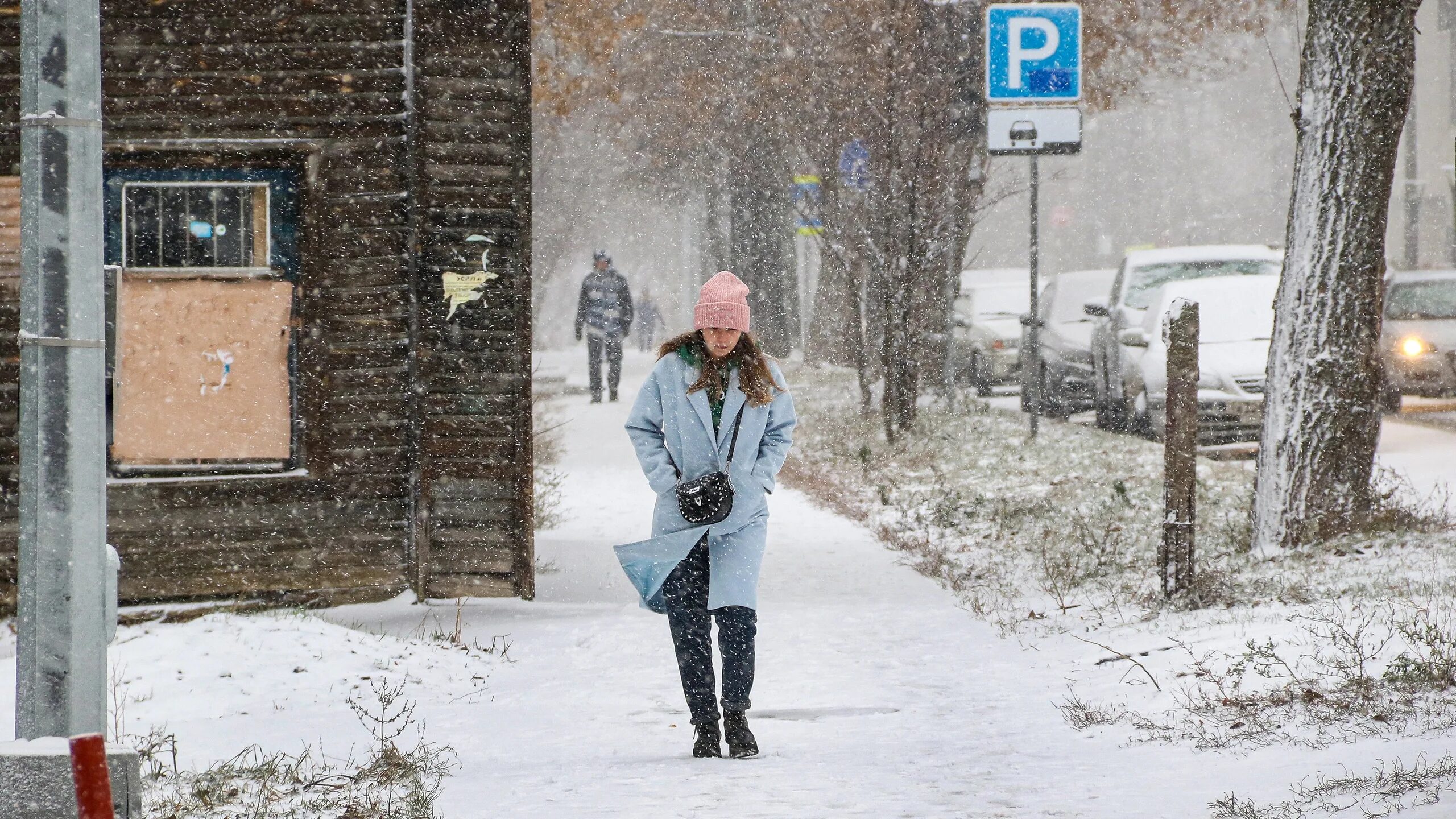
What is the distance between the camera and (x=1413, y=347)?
63.6ft

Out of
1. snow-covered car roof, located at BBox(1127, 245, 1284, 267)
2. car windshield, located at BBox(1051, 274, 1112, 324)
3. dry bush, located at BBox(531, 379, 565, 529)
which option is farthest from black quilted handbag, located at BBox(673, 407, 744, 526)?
car windshield, located at BBox(1051, 274, 1112, 324)

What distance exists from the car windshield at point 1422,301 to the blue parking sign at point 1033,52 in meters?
7.07

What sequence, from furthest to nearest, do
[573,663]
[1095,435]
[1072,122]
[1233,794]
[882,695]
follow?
1. [1095,435]
2. [1072,122]
3. [573,663]
4. [882,695]
5. [1233,794]

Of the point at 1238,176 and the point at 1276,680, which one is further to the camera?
the point at 1238,176

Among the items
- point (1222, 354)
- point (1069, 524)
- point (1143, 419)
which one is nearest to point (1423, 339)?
point (1143, 419)

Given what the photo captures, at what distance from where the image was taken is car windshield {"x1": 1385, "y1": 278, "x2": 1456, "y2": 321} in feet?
64.0

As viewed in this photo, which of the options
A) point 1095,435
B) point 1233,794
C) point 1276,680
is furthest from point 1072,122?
point 1233,794

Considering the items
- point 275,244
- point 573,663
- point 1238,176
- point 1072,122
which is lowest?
point 573,663

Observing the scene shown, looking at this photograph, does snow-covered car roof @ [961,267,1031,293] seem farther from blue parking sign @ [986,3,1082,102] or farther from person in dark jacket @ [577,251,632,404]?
blue parking sign @ [986,3,1082,102]

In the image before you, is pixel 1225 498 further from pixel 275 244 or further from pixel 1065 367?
pixel 1065 367

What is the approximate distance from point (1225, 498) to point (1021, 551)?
2152 mm

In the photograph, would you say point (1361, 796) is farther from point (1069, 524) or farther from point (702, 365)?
point (1069, 524)

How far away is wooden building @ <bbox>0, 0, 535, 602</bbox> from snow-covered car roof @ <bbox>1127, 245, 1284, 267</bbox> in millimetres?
10920

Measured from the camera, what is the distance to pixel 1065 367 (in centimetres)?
2022
